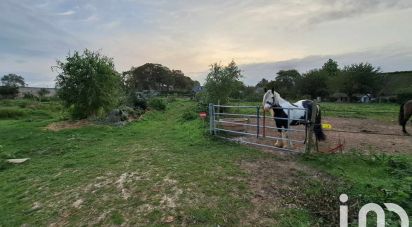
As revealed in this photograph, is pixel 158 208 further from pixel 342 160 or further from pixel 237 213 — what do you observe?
pixel 342 160

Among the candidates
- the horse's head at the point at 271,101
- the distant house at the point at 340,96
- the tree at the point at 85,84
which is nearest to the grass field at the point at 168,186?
the horse's head at the point at 271,101

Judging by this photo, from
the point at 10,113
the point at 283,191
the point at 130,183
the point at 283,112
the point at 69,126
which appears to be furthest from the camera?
the point at 10,113

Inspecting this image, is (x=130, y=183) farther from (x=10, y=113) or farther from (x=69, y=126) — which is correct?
(x=10, y=113)

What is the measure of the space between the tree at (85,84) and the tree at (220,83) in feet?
17.2

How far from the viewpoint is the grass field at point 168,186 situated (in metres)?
3.74

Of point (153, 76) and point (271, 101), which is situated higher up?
point (153, 76)

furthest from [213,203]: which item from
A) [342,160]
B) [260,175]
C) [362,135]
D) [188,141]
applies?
[362,135]

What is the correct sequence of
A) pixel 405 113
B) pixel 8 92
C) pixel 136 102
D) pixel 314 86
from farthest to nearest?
pixel 8 92, pixel 314 86, pixel 136 102, pixel 405 113

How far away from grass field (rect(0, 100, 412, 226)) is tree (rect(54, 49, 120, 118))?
21.7 feet

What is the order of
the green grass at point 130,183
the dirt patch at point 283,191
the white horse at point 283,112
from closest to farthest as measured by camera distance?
the dirt patch at point 283,191
the green grass at point 130,183
the white horse at point 283,112

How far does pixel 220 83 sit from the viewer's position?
52.4 ft


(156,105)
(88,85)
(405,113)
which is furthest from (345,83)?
(88,85)

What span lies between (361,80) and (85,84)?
119 ft

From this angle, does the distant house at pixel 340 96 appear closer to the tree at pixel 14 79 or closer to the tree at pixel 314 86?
the tree at pixel 314 86
